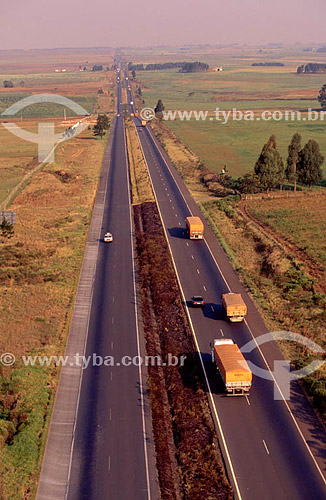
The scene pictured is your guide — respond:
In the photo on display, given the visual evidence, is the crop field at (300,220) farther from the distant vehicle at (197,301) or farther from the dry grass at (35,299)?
the dry grass at (35,299)

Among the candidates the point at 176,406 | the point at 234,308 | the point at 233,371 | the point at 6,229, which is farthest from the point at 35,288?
the point at 233,371

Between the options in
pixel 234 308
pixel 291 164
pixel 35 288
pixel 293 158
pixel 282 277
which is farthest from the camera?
pixel 291 164

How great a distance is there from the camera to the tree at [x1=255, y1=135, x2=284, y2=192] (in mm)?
96062

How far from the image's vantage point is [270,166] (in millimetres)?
96750

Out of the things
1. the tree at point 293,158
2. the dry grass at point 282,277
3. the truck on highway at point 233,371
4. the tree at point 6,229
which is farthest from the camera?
the tree at point 293,158

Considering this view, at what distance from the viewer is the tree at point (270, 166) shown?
96062 millimetres

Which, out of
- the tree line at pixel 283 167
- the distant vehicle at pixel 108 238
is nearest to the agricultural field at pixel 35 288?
the distant vehicle at pixel 108 238

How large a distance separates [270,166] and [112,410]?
2634 inches

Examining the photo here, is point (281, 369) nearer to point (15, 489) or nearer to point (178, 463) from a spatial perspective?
point (178, 463)

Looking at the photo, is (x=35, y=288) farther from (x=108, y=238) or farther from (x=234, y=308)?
(x=234, y=308)

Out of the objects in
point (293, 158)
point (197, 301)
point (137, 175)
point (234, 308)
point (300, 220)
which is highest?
point (293, 158)

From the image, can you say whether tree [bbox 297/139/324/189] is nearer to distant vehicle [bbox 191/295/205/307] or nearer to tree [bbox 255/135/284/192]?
tree [bbox 255/135/284/192]

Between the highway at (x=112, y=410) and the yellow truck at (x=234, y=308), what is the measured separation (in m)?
9.41

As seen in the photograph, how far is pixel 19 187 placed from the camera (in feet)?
366
